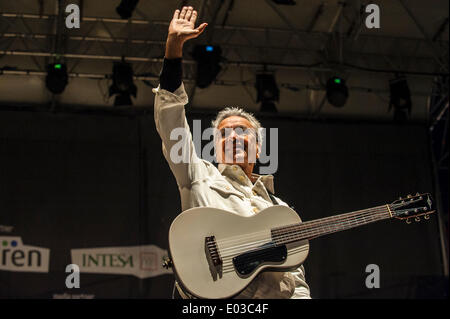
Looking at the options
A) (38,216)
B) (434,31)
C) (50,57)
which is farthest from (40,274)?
(434,31)

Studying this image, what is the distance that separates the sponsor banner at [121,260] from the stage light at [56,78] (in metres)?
1.82

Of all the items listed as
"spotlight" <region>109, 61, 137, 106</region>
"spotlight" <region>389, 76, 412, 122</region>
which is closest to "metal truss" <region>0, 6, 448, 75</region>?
"spotlight" <region>389, 76, 412, 122</region>

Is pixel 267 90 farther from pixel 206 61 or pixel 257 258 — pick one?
pixel 257 258

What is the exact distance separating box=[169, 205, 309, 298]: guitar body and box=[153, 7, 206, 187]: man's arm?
0.25 m

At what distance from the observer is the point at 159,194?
279 inches

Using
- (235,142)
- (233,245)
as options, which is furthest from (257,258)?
(235,142)

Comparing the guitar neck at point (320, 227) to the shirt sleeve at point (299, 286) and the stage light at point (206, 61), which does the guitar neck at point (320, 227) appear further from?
the stage light at point (206, 61)

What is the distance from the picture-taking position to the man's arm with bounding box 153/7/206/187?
7.13ft

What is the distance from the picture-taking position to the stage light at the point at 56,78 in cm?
584

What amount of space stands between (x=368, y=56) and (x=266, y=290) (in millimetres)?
5241

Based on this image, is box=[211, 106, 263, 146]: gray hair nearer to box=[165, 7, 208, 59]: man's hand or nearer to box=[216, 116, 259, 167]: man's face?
box=[216, 116, 259, 167]: man's face

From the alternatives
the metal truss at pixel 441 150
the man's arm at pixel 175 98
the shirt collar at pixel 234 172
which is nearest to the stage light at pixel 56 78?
the shirt collar at pixel 234 172
